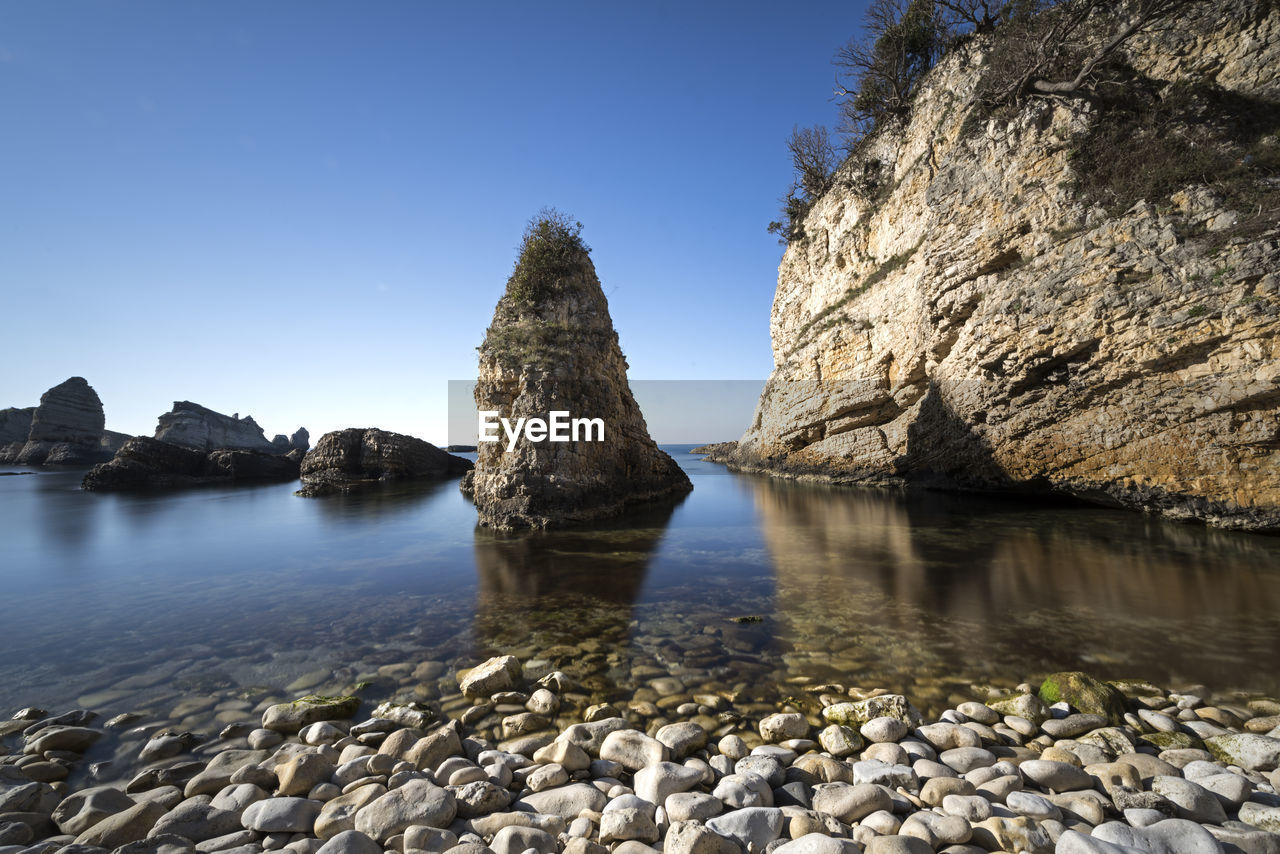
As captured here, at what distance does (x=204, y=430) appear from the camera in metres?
63.4

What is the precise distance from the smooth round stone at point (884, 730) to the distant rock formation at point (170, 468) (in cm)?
4229

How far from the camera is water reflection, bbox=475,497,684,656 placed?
254 inches

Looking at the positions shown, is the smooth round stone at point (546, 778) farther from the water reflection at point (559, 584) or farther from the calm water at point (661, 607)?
the water reflection at point (559, 584)

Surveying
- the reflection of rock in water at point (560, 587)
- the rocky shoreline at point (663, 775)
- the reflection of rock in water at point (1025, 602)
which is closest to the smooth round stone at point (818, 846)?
the rocky shoreline at point (663, 775)

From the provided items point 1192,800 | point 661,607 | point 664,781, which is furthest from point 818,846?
point 661,607

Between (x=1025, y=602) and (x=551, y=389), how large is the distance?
38.9ft

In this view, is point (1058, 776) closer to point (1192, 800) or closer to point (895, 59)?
point (1192, 800)

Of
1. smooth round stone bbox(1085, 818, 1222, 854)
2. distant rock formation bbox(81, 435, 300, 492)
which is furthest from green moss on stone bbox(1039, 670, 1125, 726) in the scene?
distant rock formation bbox(81, 435, 300, 492)

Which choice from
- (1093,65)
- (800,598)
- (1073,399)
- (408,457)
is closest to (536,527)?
(800,598)

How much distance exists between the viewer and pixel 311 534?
49.9 ft

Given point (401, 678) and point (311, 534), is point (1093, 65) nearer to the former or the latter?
point (401, 678)

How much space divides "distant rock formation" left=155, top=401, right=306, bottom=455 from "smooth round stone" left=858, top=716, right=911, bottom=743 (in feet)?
224

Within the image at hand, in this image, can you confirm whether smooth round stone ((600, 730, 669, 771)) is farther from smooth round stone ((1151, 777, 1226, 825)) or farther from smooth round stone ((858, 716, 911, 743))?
smooth round stone ((1151, 777, 1226, 825))

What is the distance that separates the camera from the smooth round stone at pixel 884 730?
3848 millimetres
